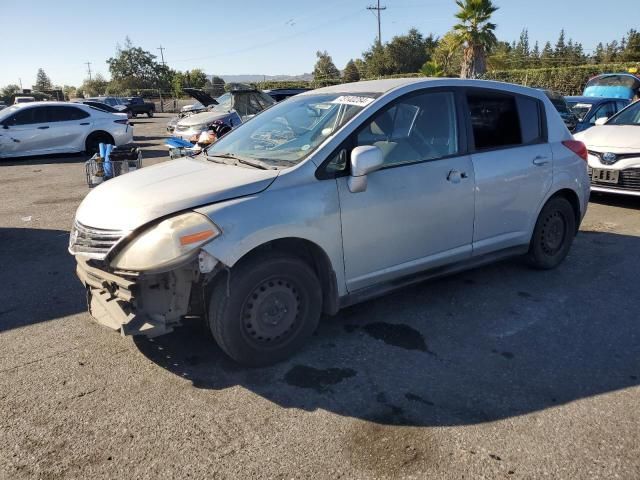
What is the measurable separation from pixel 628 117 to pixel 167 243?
8.14 m

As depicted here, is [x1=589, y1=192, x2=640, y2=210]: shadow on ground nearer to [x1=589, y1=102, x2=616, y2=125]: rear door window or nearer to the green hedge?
[x1=589, y1=102, x2=616, y2=125]: rear door window

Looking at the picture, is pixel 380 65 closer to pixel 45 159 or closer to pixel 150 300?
pixel 45 159

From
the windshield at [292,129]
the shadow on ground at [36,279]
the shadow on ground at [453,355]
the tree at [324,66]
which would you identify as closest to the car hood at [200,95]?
the shadow on ground at [36,279]

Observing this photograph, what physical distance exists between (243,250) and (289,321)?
645 millimetres

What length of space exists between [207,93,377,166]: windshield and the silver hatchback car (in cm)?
2

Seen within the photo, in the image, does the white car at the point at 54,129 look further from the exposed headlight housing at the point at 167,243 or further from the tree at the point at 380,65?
the tree at the point at 380,65

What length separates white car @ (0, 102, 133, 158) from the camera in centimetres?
1363

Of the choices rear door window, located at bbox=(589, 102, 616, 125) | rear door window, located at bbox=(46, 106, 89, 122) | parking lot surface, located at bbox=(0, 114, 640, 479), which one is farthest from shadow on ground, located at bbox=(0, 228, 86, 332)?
rear door window, located at bbox=(589, 102, 616, 125)

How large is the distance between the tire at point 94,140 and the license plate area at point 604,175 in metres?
12.1

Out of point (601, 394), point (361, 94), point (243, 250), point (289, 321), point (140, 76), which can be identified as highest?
point (140, 76)

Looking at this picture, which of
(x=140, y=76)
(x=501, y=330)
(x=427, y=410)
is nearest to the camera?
(x=427, y=410)

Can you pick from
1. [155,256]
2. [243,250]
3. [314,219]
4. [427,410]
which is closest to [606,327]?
[427,410]

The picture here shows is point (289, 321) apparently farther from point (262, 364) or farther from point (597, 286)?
point (597, 286)

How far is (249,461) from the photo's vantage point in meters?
2.58
